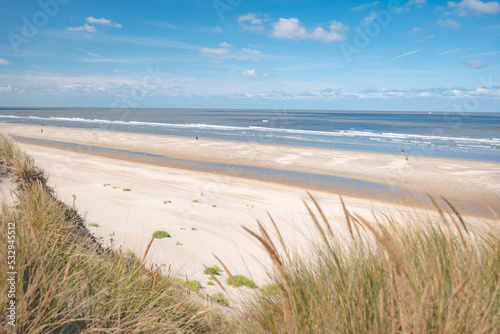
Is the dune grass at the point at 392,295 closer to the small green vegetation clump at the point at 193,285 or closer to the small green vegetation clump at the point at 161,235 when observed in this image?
the small green vegetation clump at the point at 193,285

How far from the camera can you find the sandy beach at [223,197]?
7715 mm

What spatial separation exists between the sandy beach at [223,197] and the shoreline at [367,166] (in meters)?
0.06

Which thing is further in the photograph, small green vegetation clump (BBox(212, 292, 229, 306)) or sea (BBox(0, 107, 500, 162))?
sea (BBox(0, 107, 500, 162))

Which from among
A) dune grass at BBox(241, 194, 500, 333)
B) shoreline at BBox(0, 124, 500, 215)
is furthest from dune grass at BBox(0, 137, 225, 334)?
shoreline at BBox(0, 124, 500, 215)

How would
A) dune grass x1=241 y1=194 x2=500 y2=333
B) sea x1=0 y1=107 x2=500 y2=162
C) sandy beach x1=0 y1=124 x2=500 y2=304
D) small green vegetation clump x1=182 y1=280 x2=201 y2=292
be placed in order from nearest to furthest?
dune grass x1=241 y1=194 x2=500 y2=333 → small green vegetation clump x1=182 y1=280 x2=201 y2=292 → sandy beach x1=0 y1=124 x2=500 y2=304 → sea x1=0 y1=107 x2=500 y2=162

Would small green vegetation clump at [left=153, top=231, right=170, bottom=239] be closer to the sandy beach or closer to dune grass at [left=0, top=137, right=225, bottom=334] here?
the sandy beach

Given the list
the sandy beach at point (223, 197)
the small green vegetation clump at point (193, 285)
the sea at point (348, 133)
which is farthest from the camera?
the sea at point (348, 133)

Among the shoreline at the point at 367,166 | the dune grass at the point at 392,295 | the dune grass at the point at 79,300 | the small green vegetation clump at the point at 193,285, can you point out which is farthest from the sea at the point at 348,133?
the dune grass at the point at 79,300

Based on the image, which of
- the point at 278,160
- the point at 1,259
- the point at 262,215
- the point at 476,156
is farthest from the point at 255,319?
the point at 476,156

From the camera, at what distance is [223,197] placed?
1358 centimetres

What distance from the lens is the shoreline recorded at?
56.9 feet

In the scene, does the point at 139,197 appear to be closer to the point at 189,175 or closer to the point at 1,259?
the point at 189,175

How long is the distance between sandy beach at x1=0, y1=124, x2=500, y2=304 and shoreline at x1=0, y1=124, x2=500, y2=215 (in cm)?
6

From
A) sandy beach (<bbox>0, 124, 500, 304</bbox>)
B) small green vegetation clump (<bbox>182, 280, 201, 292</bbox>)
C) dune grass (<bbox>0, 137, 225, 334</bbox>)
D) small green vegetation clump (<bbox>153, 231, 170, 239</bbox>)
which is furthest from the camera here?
small green vegetation clump (<bbox>153, 231, 170, 239</bbox>)
